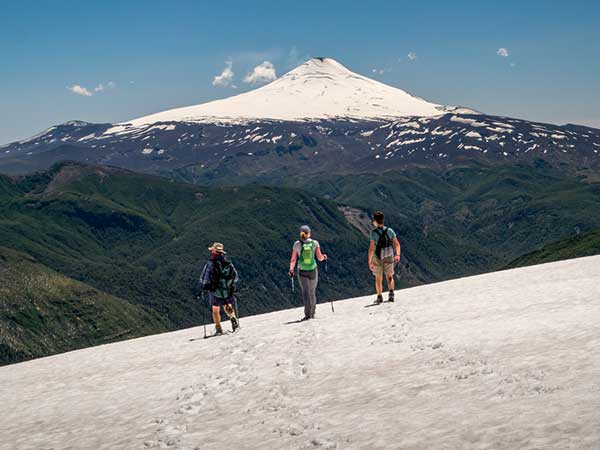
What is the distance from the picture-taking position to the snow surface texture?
1261cm

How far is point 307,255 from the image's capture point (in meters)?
29.6

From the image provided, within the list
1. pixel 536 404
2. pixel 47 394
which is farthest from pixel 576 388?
pixel 47 394

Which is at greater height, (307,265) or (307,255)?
(307,255)

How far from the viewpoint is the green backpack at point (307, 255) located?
2955 centimetres

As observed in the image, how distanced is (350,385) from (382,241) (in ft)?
47.2

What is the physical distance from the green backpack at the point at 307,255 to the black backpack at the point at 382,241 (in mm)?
3044

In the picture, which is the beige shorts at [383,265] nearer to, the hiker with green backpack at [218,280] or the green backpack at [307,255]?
the green backpack at [307,255]

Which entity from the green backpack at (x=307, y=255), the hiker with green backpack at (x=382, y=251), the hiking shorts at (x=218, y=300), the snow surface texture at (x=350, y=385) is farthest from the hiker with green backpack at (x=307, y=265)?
the hiking shorts at (x=218, y=300)

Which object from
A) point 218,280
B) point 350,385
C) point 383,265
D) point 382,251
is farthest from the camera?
point 383,265

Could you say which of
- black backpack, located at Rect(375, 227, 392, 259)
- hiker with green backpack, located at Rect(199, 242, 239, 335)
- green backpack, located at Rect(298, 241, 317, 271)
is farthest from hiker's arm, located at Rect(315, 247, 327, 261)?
hiker with green backpack, located at Rect(199, 242, 239, 335)

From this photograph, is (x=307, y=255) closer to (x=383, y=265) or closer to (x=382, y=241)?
(x=382, y=241)

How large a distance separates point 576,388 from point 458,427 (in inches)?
109

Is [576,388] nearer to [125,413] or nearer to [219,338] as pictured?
[125,413]

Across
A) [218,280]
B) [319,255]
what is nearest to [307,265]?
[319,255]
